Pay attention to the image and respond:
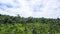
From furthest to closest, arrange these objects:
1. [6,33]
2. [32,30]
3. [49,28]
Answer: [49,28] → [32,30] → [6,33]

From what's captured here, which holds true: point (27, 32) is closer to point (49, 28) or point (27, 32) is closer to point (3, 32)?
point (3, 32)

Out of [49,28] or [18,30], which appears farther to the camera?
[49,28]

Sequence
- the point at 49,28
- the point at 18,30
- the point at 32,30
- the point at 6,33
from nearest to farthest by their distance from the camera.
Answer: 1. the point at 6,33
2. the point at 18,30
3. the point at 32,30
4. the point at 49,28

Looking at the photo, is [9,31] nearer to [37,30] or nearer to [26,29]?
[26,29]

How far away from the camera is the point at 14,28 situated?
247 ft

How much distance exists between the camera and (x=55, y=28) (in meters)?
85.8

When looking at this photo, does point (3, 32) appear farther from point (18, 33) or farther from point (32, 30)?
point (32, 30)

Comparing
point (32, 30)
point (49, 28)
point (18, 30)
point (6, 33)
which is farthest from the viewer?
point (49, 28)

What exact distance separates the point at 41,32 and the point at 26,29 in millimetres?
5884

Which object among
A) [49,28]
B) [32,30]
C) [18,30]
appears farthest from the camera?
[49,28]

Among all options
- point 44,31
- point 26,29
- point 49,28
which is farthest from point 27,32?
point 49,28

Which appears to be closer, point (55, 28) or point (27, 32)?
point (27, 32)

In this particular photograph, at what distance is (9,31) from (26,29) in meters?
8.05

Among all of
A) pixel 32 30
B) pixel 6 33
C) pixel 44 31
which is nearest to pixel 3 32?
pixel 6 33
